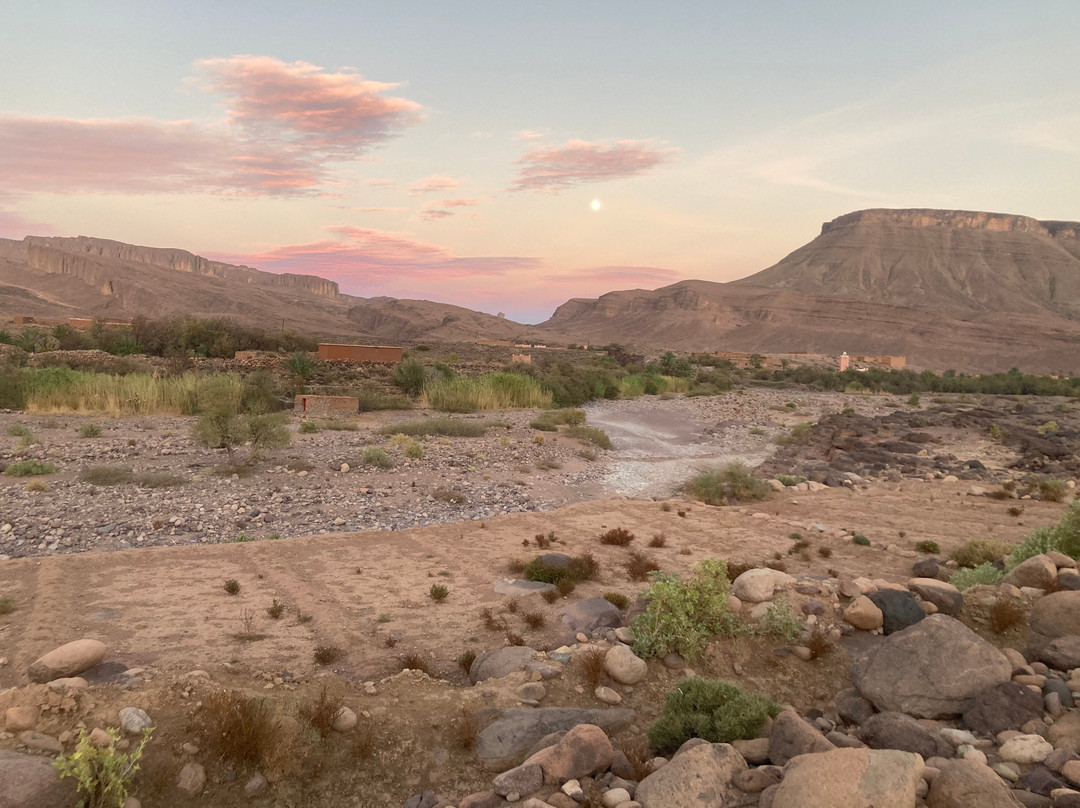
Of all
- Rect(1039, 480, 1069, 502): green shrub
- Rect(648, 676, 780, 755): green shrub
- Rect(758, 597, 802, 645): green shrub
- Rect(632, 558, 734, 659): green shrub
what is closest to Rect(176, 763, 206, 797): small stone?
Rect(648, 676, 780, 755): green shrub

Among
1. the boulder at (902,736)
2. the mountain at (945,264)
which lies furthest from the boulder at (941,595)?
the mountain at (945,264)

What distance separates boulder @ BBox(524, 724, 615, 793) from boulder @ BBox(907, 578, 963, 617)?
3.85 meters

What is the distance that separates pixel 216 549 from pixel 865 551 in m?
9.04

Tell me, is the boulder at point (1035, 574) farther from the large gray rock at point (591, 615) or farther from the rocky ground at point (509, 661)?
the large gray rock at point (591, 615)

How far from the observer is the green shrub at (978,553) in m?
8.24

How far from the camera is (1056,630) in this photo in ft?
15.8

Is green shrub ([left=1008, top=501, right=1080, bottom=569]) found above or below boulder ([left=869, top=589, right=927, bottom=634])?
above

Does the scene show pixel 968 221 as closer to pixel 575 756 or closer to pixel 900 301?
pixel 900 301

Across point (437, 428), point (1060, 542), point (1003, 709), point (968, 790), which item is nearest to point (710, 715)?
point (968, 790)

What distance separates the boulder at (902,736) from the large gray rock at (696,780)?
36.9 inches

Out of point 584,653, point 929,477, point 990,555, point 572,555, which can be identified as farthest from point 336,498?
point 929,477

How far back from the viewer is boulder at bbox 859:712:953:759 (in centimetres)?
358

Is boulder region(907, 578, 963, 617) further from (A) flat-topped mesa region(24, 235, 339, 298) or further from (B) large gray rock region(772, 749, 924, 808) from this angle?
(A) flat-topped mesa region(24, 235, 339, 298)

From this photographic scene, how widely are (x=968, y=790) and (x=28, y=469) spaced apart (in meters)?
13.5
